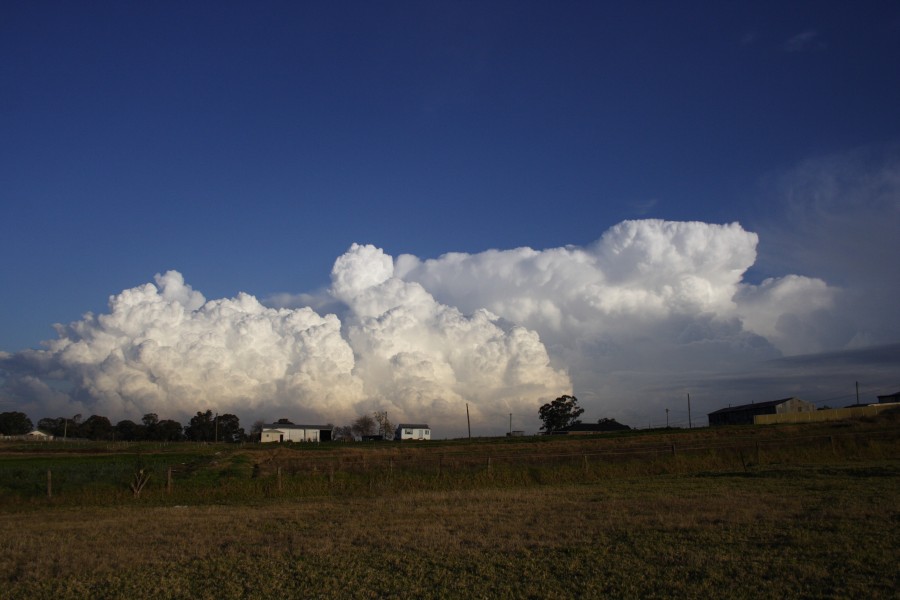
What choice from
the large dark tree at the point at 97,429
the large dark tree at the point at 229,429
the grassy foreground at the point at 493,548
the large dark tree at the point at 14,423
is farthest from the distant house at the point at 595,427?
the large dark tree at the point at 14,423

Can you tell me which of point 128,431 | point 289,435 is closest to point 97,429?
point 128,431

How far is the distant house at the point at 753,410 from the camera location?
102188mm

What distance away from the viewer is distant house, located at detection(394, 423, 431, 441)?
142500 millimetres

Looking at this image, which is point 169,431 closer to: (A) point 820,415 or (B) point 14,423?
(B) point 14,423

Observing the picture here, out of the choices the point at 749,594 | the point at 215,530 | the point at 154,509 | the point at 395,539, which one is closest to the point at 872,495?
the point at 749,594

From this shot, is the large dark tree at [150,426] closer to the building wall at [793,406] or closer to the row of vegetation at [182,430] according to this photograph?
the row of vegetation at [182,430]

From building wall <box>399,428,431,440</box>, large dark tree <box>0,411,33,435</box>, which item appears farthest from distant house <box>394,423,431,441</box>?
large dark tree <box>0,411,33,435</box>

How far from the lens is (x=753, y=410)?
108 meters

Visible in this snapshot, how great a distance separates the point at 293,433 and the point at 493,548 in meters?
130

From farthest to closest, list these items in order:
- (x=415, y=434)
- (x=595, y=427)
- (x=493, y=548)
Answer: (x=415, y=434) < (x=595, y=427) < (x=493, y=548)

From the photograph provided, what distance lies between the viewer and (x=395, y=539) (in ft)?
47.6

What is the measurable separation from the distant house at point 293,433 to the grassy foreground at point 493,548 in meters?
115

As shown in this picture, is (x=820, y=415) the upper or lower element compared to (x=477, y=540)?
lower

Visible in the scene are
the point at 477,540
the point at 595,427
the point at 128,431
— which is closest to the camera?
the point at 477,540
